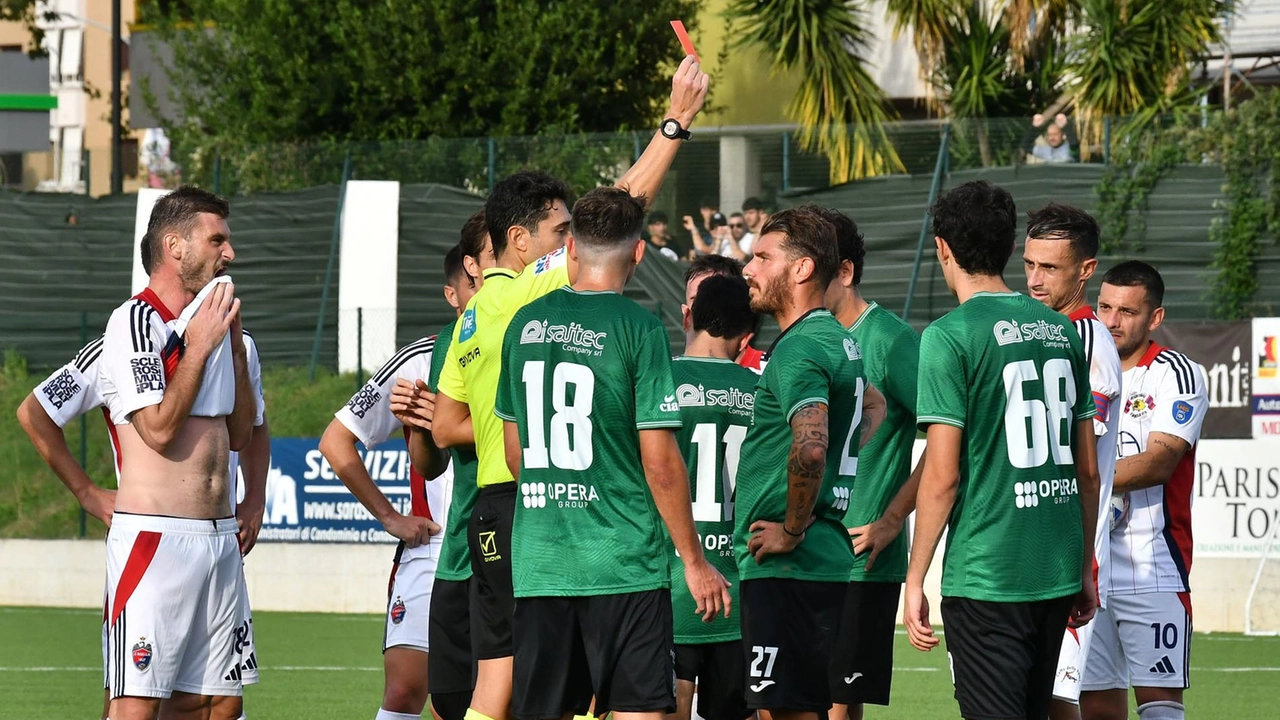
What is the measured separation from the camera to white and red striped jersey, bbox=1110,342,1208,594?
25.0 feet

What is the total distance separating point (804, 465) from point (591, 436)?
0.79 metres

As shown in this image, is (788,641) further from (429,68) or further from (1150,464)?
(429,68)

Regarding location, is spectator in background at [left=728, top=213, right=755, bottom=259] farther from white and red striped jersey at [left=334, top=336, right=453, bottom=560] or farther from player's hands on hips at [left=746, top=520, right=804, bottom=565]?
player's hands on hips at [left=746, top=520, right=804, bottom=565]

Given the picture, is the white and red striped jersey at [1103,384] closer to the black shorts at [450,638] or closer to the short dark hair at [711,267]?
the short dark hair at [711,267]

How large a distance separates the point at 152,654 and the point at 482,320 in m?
1.74

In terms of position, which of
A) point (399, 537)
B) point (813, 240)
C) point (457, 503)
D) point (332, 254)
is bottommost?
point (399, 537)

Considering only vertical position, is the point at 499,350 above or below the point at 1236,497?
above

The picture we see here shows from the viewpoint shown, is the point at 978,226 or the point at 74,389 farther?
the point at 74,389

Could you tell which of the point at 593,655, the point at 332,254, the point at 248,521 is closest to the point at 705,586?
the point at 593,655

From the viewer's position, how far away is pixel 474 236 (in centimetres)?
762

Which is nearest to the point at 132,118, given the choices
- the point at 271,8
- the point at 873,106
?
the point at 271,8

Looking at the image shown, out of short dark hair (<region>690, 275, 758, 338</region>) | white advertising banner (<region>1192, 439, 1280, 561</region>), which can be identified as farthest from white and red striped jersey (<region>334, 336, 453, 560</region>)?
white advertising banner (<region>1192, 439, 1280, 561</region>)

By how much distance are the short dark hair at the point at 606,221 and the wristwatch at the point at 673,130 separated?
0.99 m

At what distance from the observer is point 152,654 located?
6.56 metres
